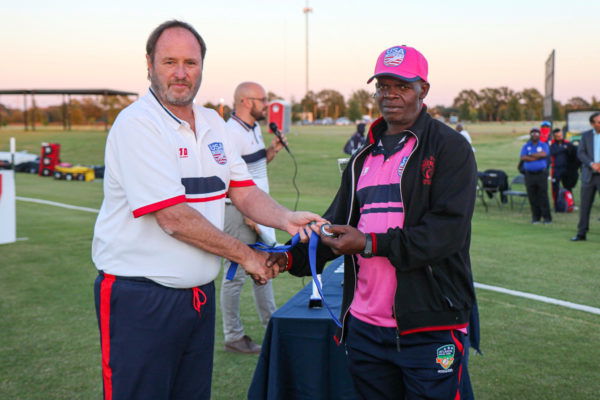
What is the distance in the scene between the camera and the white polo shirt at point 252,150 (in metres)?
5.59

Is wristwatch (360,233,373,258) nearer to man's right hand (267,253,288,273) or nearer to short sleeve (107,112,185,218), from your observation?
man's right hand (267,253,288,273)

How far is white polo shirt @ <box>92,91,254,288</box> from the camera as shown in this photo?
8.12ft

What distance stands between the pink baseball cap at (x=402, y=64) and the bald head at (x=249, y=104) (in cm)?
313

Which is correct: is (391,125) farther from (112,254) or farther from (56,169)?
(56,169)

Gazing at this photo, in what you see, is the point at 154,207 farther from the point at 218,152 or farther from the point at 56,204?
the point at 56,204

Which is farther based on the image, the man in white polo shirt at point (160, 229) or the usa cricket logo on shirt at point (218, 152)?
the usa cricket logo on shirt at point (218, 152)

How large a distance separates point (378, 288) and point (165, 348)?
3.15 ft

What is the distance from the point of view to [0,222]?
9.97 meters

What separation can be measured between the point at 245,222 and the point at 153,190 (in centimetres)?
306

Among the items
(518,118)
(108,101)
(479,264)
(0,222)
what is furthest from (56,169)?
(518,118)

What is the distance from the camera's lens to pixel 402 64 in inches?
106

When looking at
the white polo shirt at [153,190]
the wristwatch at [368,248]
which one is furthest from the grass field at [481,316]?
the wristwatch at [368,248]

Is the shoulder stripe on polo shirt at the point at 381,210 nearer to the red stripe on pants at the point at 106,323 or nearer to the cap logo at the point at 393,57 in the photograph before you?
the cap logo at the point at 393,57

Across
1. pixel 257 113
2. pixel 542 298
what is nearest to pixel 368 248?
pixel 257 113
